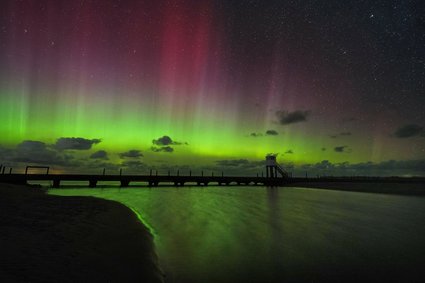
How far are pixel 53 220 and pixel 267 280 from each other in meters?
8.92

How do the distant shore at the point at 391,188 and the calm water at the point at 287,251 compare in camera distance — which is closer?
the calm water at the point at 287,251

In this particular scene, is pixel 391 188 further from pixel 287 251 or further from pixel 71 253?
pixel 71 253

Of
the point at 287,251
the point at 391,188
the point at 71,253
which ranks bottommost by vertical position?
the point at 287,251

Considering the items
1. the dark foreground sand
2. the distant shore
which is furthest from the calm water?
the distant shore

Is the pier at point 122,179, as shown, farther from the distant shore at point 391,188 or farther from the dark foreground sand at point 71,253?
the dark foreground sand at point 71,253

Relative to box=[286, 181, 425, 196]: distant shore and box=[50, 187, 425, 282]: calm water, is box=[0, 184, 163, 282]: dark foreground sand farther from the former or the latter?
box=[286, 181, 425, 196]: distant shore

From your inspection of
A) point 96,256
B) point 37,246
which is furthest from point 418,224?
point 37,246

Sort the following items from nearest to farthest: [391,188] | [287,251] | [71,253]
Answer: [71,253] → [287,251] → [391,188]

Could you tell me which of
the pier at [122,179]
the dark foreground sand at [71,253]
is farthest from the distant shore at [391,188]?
the dark foreground sand at [71,253]

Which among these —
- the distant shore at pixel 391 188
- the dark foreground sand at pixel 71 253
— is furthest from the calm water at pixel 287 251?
the distant shore at pixel 391 188

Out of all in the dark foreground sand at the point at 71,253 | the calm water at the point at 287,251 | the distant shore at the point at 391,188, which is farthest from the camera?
the distant shore at the point at 391,188

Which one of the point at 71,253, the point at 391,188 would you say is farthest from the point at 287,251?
the point at 391,188

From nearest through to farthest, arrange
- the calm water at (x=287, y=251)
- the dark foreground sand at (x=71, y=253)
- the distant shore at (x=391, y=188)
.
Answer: the dark foreground sand at (x=71, y=253)
the calm water at (x=287, y=251)
the distant shore at (x=391, y=188)

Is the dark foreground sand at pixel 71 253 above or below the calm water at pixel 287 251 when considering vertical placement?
above
